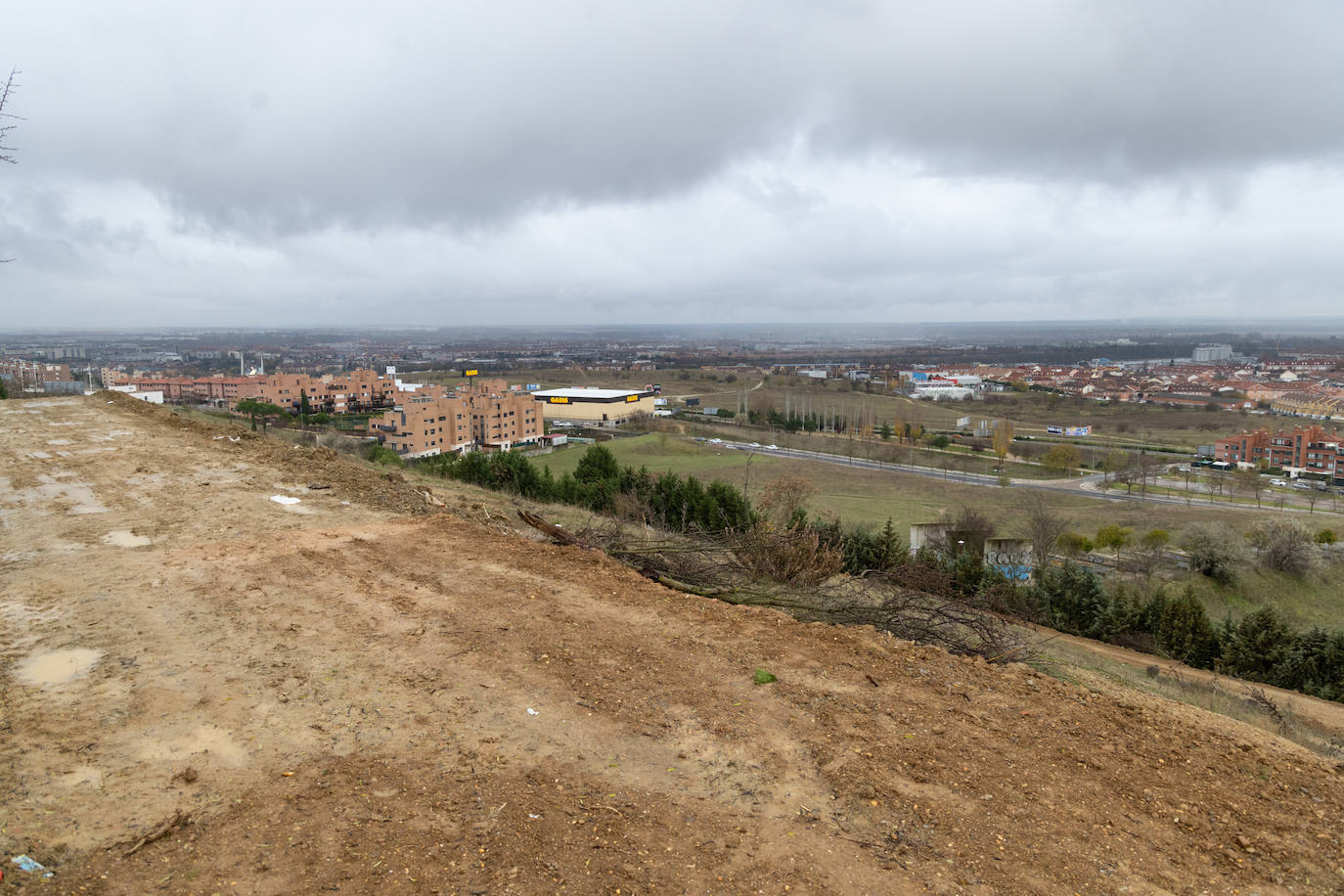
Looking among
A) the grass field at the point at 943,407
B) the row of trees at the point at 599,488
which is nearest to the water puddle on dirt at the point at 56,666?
the row of trees at the point at 599,488

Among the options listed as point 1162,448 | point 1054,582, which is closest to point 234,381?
point 1054,582

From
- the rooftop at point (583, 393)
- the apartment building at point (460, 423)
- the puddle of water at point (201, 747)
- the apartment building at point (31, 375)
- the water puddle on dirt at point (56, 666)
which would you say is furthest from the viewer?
the rooftop at point (583, 393)

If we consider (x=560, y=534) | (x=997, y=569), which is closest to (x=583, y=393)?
(x=997, y=569)

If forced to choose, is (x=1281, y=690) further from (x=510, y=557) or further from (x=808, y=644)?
(x=510, y=557)

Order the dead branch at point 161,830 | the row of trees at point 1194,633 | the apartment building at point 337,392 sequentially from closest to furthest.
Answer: the dead branch at point 161,830 < the row of trees at point 1194,633 < the apartment building at point 337,392

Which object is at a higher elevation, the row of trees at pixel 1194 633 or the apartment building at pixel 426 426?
the apartment building at pixel 426 426

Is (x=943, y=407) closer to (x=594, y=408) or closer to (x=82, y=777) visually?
(x=594, y=408)

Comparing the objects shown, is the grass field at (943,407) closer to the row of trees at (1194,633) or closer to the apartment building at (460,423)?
the apartment building at (460,423)

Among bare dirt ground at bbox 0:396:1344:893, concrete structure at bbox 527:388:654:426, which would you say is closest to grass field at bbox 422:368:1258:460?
concrete structure at bbox 527:388:654:426

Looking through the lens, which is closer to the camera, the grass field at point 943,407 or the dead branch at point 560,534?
the dead branch at point 560,534

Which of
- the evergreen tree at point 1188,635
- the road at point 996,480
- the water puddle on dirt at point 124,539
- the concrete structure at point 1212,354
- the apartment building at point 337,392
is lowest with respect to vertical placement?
the road at point 996,480
